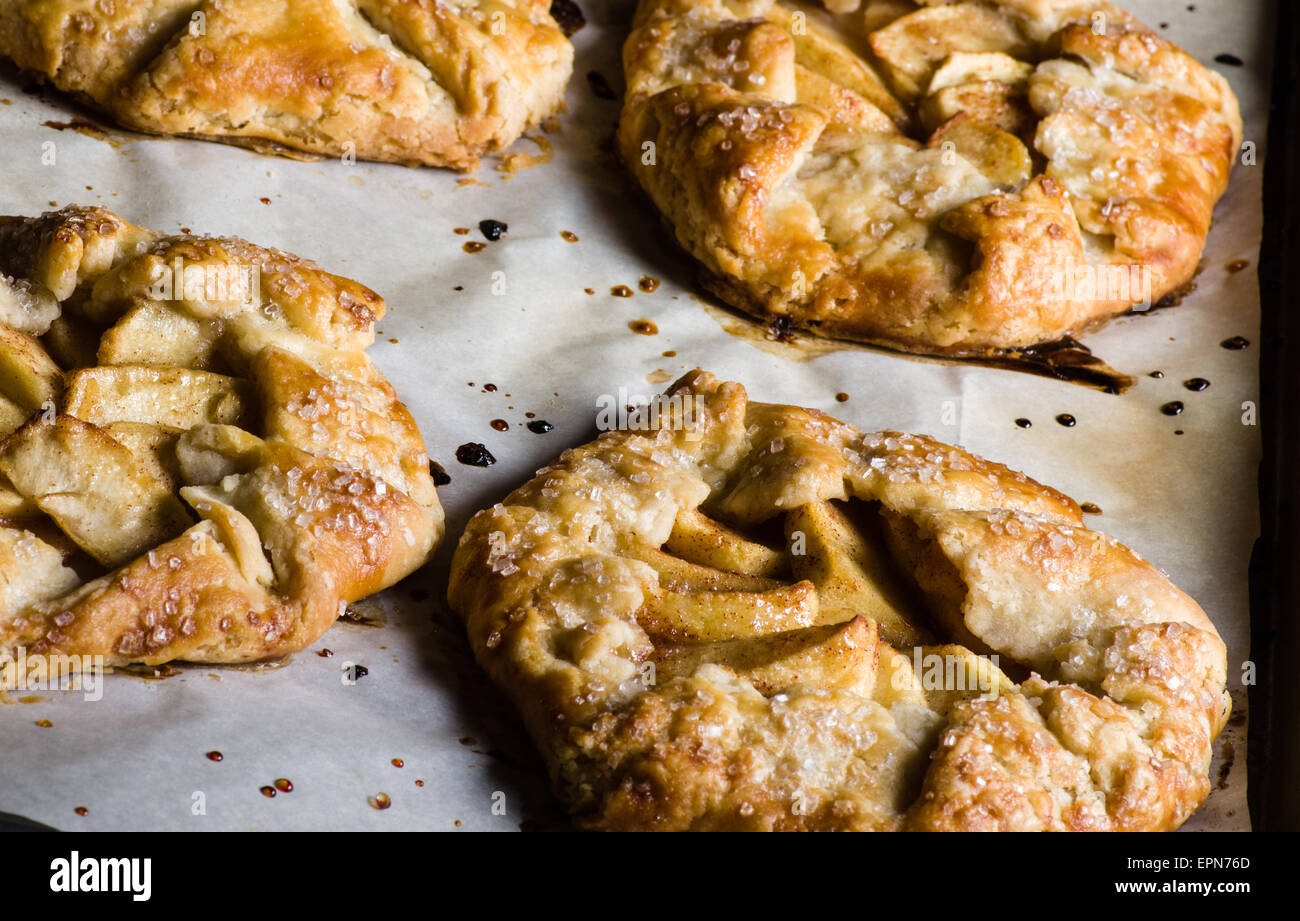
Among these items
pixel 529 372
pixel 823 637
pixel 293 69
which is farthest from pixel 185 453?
pixel 293 69

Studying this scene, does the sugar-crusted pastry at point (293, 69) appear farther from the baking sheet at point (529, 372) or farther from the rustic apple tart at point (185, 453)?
the rustic apple tart at point (185, 453)

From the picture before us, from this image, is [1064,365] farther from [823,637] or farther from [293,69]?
[293,69]

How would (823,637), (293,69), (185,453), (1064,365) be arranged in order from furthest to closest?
1. (1064,365)
2. (293,69)
3. (185,453)
4. (823,637)

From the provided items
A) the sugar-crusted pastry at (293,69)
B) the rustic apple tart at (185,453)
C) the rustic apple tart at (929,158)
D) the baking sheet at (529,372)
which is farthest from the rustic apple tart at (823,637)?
the sugar-crusted pastry at (293,69)

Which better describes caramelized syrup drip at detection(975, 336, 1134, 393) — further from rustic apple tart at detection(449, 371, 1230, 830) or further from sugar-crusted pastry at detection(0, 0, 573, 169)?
sugar-crusted pastry at detection(0, 0, 573, 169)

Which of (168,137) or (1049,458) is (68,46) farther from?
(1049,458)

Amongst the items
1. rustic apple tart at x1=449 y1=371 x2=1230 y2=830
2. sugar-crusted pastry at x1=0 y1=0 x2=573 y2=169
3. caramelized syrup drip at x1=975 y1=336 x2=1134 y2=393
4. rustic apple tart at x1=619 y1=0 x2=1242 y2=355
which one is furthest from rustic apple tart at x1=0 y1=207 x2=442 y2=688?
caramelized syrup drip at x1=975 y1=336 x2=1134 y2=393
